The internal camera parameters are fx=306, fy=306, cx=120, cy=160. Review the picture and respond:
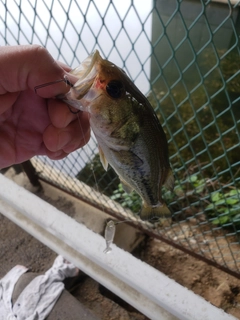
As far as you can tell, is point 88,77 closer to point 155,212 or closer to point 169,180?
point 169,180

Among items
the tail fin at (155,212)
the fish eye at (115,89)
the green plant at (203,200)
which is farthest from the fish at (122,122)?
the green plant at (203,200)

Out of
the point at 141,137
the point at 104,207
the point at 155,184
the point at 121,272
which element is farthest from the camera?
the point at 104,207

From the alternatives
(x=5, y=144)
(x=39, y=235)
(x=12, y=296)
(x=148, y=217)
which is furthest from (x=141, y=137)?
(x=12, y=296)

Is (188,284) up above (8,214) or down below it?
below

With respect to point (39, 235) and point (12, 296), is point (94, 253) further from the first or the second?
point (12, 296)

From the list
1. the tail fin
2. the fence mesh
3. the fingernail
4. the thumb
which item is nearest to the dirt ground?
the fence mesh

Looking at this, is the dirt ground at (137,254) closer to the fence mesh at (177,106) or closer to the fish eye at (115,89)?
the fence mesh at (177,106)
